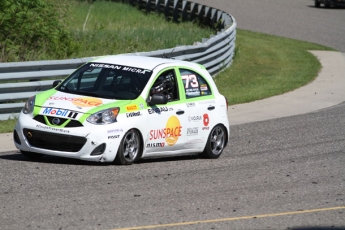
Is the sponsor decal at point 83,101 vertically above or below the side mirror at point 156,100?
above

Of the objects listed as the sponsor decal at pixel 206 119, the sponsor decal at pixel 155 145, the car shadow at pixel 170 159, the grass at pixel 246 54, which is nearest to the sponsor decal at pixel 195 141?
the sponsor decal at pixel 206 119

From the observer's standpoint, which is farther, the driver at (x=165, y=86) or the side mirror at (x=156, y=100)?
the driver at (x=165, y=86)

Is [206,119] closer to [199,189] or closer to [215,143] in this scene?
[215,143]

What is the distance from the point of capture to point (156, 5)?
40906 mm

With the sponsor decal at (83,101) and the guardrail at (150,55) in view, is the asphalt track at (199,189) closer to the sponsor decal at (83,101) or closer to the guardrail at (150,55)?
the sponsor decal at (83,101)

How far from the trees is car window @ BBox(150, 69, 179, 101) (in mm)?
6405

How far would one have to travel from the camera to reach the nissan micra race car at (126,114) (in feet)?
37.3

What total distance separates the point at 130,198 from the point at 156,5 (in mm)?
31771

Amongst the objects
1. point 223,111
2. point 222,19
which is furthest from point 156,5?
point 223,111

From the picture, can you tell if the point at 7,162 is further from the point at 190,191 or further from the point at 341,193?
the point at 341,193

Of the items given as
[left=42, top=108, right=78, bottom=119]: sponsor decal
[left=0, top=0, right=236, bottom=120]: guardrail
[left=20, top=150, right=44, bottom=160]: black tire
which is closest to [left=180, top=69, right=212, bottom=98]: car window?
[left=42, top=108, right=78, bottom=119]: sponsor decal

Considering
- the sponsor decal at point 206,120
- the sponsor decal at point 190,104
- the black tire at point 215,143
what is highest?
the sponsor decal at point 190,104

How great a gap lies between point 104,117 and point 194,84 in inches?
85.9

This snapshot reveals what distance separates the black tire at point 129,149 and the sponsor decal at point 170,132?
341 mm
